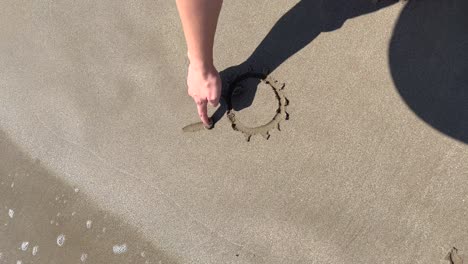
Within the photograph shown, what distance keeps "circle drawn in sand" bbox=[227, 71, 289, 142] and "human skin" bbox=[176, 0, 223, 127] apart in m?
0.12

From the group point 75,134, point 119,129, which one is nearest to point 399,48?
point 119,129

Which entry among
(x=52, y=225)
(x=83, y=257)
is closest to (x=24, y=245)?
(x=52, y=225)

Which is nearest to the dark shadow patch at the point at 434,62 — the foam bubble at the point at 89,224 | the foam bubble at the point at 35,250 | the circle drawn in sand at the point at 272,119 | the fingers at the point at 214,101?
the circle drawn in sand at the point at 272,119

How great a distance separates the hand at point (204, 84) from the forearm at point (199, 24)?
0.16 ft

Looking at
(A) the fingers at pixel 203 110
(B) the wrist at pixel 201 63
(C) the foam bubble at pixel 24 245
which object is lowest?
(C) the foam bubble at pixel 24 245

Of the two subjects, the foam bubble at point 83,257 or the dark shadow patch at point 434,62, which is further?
the foam bubble at point 83,257

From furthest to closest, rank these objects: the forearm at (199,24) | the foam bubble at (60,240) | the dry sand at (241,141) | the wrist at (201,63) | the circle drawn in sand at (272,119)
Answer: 1. the foam bubble at (60,240)
2. the circle drawn in sand at (272,119)
3. the dry sand at (241,141)
4. the wrist at (201,63)
5. the forearm at (199,24)

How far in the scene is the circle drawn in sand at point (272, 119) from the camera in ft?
6.42

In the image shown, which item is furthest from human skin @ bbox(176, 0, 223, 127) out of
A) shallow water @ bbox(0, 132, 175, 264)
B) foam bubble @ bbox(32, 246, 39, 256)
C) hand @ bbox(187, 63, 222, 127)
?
foam bubble @ bbox(32, 246, 39, 256)

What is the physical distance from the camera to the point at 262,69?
6.61ft

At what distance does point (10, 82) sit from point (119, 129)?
0.64 m

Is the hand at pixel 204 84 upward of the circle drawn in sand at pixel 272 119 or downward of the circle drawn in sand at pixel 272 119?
upward

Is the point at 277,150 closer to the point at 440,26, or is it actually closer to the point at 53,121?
the point at 440,26

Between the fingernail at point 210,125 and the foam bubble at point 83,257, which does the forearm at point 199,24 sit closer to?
the fingernail at point 210,125
